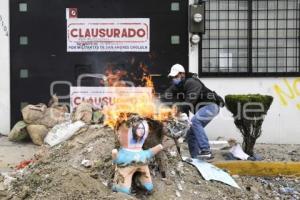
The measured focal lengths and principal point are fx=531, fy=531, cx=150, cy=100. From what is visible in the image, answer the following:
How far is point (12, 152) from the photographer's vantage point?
1091cm

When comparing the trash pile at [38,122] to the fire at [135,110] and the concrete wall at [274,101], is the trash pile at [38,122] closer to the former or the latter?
the concrete wall at [274,101]

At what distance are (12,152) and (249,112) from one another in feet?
16.0

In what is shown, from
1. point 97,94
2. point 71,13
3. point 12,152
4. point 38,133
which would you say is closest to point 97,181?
point 12,152

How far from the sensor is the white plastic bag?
8789mm

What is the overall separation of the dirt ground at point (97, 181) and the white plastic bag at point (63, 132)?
18.4 inches

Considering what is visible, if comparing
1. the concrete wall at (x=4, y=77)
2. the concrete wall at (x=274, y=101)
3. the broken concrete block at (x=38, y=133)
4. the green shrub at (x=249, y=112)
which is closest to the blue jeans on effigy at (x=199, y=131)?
the green shrub at (x=249, y=112)

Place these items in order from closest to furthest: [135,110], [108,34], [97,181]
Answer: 1. [97,181]
2. [135,110]
3. [108,34]

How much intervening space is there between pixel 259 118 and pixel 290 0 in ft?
12.8

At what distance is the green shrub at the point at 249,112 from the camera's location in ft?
31.8

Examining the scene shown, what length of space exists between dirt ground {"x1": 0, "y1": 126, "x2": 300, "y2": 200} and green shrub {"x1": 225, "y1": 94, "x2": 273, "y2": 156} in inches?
49.4

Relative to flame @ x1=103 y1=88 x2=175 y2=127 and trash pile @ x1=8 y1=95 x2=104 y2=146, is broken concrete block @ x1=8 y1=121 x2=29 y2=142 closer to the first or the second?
trash pile @ x1=8 y1=95 x2=104 y2=146

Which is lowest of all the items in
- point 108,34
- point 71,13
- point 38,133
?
point 38,133

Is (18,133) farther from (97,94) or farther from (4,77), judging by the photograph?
(97,94)

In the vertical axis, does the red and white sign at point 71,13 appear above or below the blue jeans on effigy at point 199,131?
above
